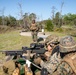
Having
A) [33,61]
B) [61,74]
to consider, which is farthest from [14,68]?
[61,74]

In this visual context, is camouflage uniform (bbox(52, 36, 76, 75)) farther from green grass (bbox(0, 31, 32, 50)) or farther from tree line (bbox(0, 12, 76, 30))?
tree line (bbox(0, 12, 76, 30))

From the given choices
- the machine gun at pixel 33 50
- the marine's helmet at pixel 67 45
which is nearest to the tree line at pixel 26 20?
the machine gun at pixel 33 50

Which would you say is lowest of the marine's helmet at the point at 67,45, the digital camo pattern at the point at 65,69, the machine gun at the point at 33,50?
the machine gun at the point at 33,50

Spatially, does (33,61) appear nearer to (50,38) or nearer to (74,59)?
(50,38)

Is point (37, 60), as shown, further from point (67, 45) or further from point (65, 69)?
point (65, 69)

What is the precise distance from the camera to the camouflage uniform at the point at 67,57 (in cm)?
311

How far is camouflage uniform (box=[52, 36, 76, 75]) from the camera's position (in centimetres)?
311

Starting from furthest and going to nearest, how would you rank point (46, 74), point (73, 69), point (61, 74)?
point (46, 74)
point (61, 74)
point (73, 69)

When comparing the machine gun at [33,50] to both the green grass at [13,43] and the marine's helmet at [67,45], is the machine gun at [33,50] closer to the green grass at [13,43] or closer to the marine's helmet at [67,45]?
the marine's helmet at [67,45]

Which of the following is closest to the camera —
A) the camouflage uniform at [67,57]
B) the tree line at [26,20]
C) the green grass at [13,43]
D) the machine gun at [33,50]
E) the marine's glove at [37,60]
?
the camouflage uniform at [67,57]

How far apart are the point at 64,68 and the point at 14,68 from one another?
10.8 feet

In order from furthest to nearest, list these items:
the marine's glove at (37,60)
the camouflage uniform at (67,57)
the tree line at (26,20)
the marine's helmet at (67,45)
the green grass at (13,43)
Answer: the tree line at (26,20), the green grass at (13,43), the marine's glove at (37,60), the marine's helmet at (67,45), the camouflage uniform at (67,57)

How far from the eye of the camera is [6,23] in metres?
63.9

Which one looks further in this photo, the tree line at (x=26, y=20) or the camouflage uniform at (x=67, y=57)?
the tree line at (x=26, y=20)
